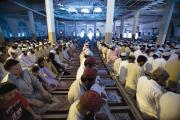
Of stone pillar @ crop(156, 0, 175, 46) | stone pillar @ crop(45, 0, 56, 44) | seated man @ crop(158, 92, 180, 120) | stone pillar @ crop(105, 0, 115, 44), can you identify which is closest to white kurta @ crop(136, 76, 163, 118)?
seated man @ crop(158, 92, 180, 120)

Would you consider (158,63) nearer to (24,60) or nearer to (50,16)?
(24,60)

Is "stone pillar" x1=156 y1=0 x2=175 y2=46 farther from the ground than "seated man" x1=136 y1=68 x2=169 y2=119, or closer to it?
farther from the ground

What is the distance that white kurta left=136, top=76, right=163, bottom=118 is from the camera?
8.66 ft

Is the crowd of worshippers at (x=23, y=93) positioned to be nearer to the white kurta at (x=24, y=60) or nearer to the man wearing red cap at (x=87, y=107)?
the man wearing red cap at (x=87, y=107)

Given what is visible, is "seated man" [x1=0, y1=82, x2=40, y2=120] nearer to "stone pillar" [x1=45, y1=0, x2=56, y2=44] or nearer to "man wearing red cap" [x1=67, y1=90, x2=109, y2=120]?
"man wearing red cap" [x1=67, y1=90, x2=109, y2=120]

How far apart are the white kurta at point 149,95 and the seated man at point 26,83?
2017 mm

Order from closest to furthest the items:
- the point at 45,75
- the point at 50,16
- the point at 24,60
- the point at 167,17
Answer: the point at 45,75 < the point at 24,60 < the point at 50,16 < the point at 167,17

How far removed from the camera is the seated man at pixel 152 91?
2.63m

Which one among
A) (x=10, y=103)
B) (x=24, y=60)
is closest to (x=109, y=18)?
(x=24, y=60)

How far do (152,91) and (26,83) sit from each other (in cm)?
233

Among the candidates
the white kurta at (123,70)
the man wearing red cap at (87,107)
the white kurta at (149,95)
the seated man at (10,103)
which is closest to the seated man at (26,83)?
the seated man at (10,103)

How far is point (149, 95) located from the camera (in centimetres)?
273

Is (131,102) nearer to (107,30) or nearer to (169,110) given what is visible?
(169,110)

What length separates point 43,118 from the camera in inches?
129
